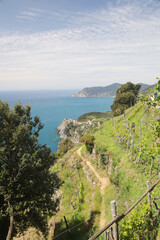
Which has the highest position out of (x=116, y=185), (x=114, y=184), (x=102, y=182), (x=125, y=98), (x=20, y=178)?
(x=125, y=98)

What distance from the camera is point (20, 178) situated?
1136 centimetres

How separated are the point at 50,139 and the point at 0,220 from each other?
107 metres

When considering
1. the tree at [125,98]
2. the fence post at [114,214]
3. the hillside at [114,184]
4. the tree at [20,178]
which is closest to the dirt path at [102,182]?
the hillside at [114,184]

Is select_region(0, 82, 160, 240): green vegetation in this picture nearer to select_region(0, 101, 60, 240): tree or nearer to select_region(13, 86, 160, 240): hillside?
select_region(13, 86, 160, 240): hillside

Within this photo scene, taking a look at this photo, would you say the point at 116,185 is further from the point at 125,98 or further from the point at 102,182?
the point at 125,98

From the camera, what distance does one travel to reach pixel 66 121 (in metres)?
128

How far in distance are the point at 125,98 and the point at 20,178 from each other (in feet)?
A: 157

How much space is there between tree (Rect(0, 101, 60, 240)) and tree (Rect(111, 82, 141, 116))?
3793 centimetres

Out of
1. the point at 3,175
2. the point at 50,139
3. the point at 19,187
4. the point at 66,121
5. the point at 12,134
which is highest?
the point at 12,134

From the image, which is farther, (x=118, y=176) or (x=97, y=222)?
(x=118, y=176)

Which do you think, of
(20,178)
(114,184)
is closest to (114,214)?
(20,178)

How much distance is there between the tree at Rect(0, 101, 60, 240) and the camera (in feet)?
34.2

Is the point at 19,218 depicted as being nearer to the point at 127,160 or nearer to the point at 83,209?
the point at 83,209

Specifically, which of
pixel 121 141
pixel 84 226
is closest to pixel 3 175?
pixel 84 226
